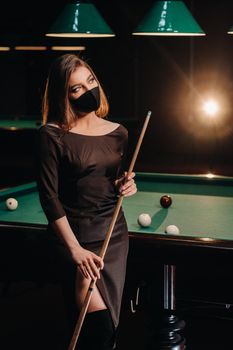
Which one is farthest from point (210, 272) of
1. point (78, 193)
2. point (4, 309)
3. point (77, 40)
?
point (77, 40)

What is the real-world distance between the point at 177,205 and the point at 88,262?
1.42 metres

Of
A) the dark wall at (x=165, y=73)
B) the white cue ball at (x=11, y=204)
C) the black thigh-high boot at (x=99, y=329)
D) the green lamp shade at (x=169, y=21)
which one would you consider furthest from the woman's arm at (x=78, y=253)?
the dark wall at (x=165, y=73)

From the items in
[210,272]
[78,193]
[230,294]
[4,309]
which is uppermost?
[78,193]

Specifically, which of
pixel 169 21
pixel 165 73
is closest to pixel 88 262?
pixel 169 21

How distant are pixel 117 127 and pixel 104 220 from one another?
385 mm

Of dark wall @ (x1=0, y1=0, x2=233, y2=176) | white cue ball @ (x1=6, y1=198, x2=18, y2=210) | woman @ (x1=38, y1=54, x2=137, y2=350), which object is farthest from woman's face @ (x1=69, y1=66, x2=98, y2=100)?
dark wall @ (x1=0, y1=0, x2=233, y2=176)

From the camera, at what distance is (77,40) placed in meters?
9.77

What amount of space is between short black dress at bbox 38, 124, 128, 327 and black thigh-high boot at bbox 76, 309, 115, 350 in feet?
0.12

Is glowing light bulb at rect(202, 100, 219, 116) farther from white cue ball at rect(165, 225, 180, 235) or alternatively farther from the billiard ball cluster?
white cue ball at rect(165, 225, 180, 235)

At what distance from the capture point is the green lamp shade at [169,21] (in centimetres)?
343

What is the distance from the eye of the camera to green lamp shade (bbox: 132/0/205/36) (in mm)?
3428

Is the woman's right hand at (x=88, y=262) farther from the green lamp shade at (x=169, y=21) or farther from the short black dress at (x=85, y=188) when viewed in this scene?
the green lamp shade at (x=169, y=21)

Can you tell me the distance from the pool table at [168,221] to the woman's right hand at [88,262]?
49 centimetres

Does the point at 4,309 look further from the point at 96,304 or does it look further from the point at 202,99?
the point at 202,99
